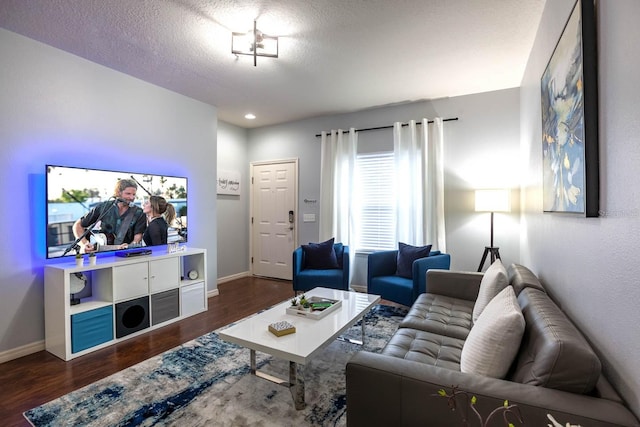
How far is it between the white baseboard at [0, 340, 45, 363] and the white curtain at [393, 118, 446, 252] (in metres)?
3.94

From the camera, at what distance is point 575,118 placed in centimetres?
144

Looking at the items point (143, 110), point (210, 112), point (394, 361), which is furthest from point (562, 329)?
point (210, 112)

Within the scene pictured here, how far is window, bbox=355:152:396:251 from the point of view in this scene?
14.6ft

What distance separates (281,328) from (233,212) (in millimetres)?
3632

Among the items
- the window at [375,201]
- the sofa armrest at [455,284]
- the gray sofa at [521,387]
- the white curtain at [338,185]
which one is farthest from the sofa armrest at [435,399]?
the white curtain at [338,185]

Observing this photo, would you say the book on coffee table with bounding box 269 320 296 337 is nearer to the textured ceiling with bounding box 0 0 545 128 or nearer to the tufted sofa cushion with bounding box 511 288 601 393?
the tufted sofa cushion with bounding box 511 288 601 393

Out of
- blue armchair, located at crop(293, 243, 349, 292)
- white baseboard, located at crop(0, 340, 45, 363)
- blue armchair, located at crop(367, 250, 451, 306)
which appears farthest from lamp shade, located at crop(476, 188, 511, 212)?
white baseboard, located at crop(0, 340, 45, 363)

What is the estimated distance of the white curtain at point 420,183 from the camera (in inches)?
160

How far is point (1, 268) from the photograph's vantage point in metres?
2.52

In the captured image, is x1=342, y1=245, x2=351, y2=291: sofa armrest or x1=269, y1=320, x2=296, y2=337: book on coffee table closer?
x1=269, y1=320, x2=296, y2=337: book on coffee table

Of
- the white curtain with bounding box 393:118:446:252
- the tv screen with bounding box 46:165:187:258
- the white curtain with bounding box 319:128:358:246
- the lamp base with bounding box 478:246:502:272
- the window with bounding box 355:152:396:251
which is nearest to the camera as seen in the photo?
the tv screen with bounding box 46:165:187:258

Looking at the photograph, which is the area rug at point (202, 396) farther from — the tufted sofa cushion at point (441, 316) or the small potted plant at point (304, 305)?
the tufted sofa cushion at point (441, 316)

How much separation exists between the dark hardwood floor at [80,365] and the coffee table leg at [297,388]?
1.39 m

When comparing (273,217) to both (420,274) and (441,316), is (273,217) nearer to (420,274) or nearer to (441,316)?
(420,274)
